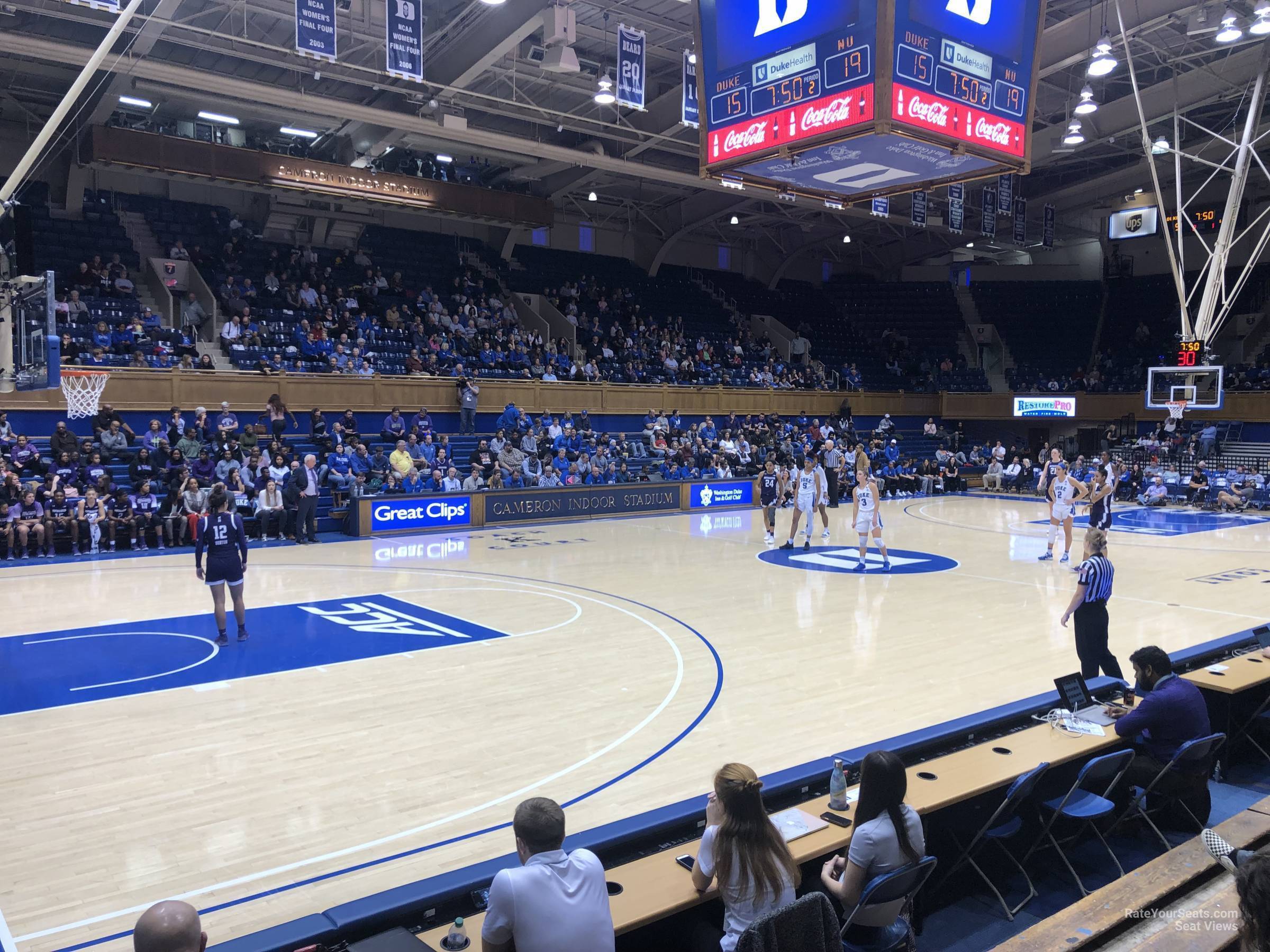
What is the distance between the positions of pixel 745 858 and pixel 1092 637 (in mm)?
5408

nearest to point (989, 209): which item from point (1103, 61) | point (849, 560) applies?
point (1103, 61)

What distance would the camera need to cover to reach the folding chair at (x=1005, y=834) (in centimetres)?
452

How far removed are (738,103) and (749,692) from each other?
618 centimetres

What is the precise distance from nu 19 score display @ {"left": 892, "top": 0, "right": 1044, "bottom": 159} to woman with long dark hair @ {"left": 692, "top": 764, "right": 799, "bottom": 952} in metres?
7.21

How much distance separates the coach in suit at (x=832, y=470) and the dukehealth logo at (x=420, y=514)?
10.5 metres

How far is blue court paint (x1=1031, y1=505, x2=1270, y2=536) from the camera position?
2089cm

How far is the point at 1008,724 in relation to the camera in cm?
570

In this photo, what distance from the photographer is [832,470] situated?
25828mm

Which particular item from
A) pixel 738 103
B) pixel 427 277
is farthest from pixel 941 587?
pixel 427 277

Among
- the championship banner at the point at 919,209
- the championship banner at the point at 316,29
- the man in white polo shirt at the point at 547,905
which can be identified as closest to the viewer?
the man in white polo shirt at the point at 547,905

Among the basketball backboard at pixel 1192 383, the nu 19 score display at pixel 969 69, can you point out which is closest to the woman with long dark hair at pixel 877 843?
the nu 19 score display at pixel 969 69

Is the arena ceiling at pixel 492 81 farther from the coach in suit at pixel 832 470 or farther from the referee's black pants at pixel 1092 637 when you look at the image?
the referee's black pants at pixel 1092 637

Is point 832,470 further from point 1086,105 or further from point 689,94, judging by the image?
point 689,94

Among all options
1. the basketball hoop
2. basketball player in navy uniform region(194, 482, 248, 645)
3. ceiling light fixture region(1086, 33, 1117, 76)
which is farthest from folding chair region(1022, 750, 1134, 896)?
the basketball hoop
